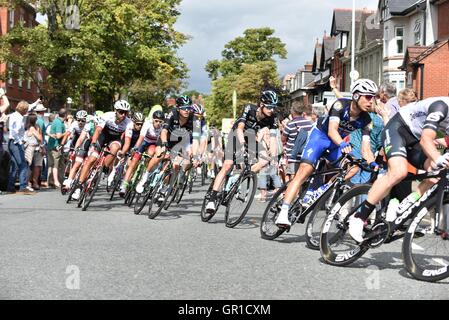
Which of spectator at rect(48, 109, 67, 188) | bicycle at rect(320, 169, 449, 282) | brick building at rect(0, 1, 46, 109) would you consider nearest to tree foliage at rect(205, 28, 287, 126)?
brick building at rect(0, 1, 46, 109)

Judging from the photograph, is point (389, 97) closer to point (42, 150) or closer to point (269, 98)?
point (269, 98)

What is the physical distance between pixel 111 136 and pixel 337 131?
20.9 feet

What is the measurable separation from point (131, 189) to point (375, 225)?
24.6ft

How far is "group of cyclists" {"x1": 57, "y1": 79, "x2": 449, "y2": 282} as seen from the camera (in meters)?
6.29

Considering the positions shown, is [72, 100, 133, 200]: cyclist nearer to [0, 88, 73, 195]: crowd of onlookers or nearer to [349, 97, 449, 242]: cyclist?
[0, 88, 73, 195]: crowd of onlookers

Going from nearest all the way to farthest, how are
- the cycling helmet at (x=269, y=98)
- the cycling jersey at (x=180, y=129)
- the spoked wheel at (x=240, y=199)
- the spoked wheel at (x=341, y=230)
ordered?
the spoked wheel at (x=341, y=230)
the cycling helmet at (x=269, y=98)
the spoked wheel at (x=240, y=199)
the cycling jersey at (x=180, y=129)

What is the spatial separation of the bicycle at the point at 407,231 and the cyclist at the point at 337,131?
0.82m

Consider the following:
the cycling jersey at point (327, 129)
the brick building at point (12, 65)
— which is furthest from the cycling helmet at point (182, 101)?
the brick building at point (12, 65)

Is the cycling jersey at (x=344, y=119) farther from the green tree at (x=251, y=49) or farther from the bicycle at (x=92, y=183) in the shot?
the green tree at (x=251, y=49)

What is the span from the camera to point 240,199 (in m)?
10.0

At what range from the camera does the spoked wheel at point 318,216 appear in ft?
24.1

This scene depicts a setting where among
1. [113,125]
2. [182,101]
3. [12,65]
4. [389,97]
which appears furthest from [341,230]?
[12,65]

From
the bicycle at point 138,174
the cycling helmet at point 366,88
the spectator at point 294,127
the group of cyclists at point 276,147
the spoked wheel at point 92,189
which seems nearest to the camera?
the group of cyclists at point 276,147
